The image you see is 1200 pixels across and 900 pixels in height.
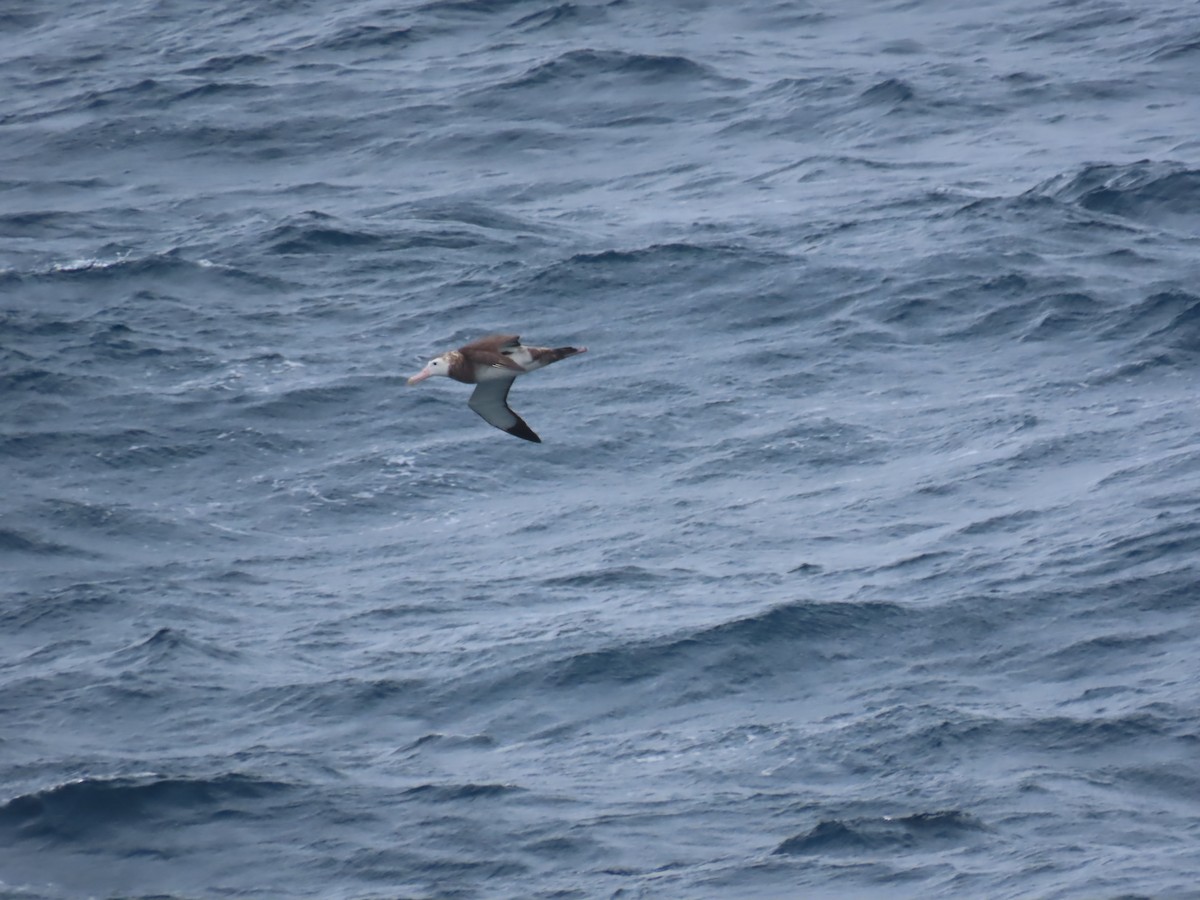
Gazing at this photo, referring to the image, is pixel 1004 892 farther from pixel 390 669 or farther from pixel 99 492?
pixel 99 492

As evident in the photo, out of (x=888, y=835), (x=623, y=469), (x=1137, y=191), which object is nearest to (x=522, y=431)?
(x=888, y=835)

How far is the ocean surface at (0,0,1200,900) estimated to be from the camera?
19.8 m

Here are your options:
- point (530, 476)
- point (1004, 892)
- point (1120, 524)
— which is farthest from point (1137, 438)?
point (1004, 892)

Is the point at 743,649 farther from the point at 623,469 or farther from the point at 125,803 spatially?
the point at 125,803

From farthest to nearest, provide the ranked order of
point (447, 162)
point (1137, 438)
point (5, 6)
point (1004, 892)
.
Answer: point (5, 6), point (447, 162), point (1137, 438), point (1004, 892)

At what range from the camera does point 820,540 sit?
24.8 meters

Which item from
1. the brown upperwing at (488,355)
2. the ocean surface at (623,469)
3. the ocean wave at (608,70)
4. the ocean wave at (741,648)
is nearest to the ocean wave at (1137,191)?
the ocean surface at (623,469)

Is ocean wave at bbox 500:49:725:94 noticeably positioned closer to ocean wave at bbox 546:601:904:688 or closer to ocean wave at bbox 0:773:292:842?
ocean wave at bbox 546:601:904:688

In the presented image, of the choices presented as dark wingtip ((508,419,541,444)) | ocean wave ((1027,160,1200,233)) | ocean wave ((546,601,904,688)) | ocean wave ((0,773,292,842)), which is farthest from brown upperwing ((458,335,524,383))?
ocean wave ((1027,160,1200,233))

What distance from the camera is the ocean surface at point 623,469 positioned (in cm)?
1981

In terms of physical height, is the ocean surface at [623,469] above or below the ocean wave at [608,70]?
below

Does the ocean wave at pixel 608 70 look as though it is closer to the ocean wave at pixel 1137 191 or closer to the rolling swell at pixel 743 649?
the ocean wave at pixel 1137 191

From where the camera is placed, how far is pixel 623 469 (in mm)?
27609

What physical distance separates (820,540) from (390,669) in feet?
17.9
